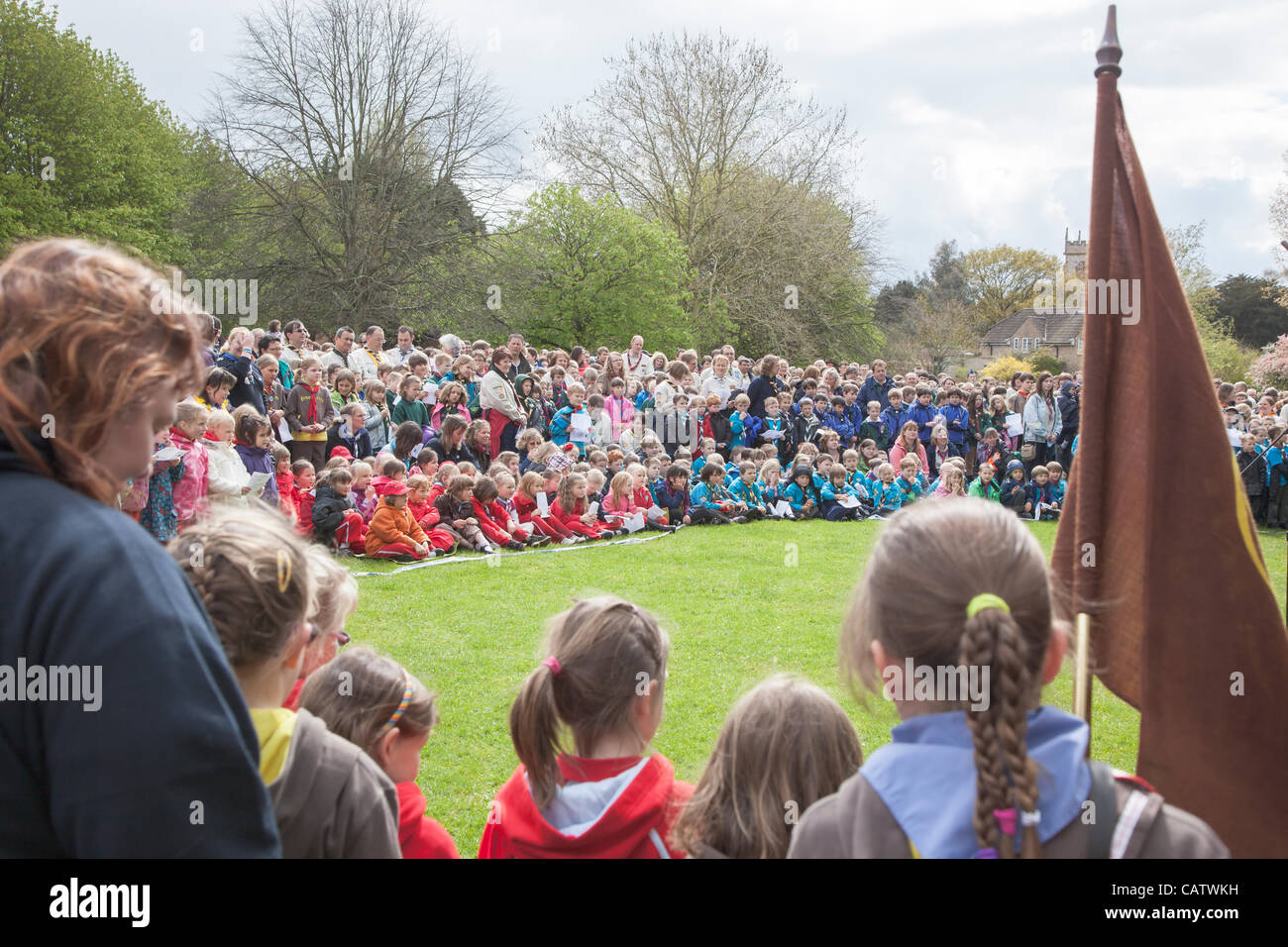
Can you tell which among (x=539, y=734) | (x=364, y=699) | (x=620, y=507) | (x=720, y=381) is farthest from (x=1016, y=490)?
(x=364, y=699)

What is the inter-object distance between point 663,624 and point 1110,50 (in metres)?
5.42

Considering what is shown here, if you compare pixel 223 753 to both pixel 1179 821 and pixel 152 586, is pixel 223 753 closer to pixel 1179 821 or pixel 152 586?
pixel 152 586

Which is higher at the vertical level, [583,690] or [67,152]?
[67,152]

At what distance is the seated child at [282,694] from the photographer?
178 cm

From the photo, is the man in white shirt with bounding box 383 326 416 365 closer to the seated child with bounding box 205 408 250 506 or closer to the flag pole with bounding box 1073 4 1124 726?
the seated child with bounding box 205 408 250 506

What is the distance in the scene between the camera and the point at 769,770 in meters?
2.31

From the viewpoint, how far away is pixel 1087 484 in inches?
86.5

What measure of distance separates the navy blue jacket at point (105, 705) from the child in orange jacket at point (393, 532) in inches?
339

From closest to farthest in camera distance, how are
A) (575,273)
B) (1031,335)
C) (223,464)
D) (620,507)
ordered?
(223,464) → (620,507) → (575,273) → (1031,335)

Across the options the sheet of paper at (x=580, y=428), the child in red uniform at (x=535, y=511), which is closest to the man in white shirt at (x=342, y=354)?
the sheet of paper at (x=580, y=428)

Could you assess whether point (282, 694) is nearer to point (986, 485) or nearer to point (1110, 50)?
point (1110, 50)

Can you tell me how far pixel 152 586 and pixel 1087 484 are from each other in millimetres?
1903

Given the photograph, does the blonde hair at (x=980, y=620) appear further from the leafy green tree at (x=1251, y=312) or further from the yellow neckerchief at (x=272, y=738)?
the leafy green tree at (x=1251, y=312)
